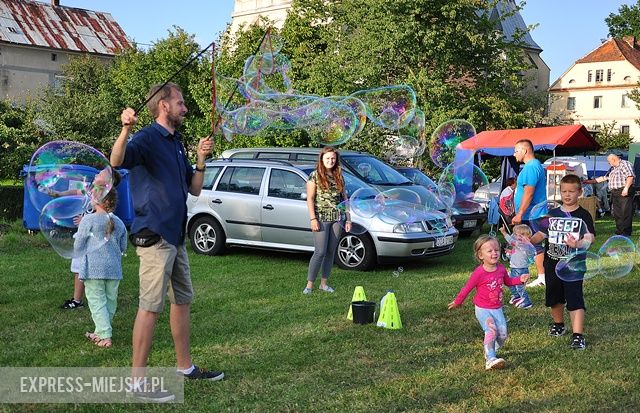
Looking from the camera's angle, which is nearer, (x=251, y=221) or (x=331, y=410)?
(x=331, y=410)

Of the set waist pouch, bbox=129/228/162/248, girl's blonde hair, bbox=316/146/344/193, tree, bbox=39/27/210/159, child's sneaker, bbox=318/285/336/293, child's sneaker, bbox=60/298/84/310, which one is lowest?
child's sneaker, bbox=318/285/336/293

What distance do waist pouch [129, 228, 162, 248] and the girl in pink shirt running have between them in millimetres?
2336

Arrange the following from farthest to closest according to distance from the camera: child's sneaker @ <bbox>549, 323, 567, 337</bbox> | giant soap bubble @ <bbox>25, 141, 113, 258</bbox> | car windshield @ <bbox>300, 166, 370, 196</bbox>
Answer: car windshield @ <bbox>300, 166, 370, 196</bbox>, child's sneaker @ <bbox>549, 323, 567, 337</bbox>, giant soap bubble @ <bbox>25, 141, 113, 258</bbox>

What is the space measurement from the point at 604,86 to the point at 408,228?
63.3 metres

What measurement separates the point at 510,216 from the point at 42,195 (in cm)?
579

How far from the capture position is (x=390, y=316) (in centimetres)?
665

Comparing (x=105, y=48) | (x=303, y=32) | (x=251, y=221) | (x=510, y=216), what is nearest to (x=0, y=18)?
(x=105, y=48)

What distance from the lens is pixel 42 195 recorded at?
580 centimetres

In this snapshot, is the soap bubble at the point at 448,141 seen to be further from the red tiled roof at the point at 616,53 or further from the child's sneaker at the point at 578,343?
the red tiled roof at the point at 616,53

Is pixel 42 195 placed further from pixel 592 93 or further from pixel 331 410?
pixel 592 93

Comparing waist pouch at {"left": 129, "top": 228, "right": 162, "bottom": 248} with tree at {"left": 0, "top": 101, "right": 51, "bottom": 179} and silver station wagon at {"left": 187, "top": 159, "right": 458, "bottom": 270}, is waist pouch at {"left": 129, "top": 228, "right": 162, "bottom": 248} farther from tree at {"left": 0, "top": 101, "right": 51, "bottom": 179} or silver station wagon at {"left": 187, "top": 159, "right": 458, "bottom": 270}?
tree at {"left": 0, "top": 101, "right": 51, "bottom": 179}

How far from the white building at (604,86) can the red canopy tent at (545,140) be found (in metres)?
48.0

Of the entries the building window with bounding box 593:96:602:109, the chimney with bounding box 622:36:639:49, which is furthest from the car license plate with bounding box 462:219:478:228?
the chimney with bounding box 622:36:639:49

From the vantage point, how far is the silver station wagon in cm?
1034
